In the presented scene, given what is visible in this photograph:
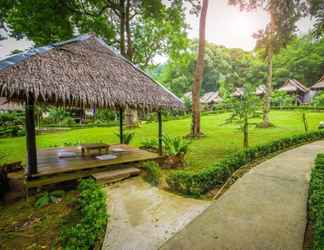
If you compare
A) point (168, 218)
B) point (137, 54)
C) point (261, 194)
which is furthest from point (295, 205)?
point (137, 54)

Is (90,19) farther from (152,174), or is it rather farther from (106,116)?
(106,116)

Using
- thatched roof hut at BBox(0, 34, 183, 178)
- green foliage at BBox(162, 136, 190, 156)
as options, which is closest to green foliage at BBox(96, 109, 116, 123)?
thatched roof hut at BBox(0, 34, 183, 178)

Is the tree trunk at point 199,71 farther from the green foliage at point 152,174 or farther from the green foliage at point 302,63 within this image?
the green foliage at point 302,63

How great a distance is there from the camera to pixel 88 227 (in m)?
2.68

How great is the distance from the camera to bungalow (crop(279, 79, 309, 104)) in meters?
30.4

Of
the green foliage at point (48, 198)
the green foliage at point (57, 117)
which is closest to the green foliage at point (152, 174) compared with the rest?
the green foliage at point (48, 198)

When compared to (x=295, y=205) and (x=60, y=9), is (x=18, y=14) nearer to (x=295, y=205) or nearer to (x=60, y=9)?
(x=60, y=9)

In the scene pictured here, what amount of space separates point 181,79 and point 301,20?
28578mm

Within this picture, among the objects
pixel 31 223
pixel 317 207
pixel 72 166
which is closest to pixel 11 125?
pixel 72 166

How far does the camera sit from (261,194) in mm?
3887

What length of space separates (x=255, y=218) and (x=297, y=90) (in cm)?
3531

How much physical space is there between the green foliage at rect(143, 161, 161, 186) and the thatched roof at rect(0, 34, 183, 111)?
5.84 ft

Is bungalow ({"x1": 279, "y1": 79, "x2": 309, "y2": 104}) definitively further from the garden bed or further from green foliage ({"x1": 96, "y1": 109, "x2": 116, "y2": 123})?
the garden bed

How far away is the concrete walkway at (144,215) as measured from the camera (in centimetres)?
267
